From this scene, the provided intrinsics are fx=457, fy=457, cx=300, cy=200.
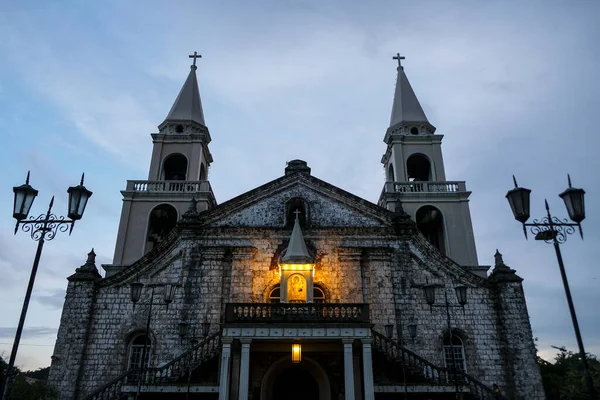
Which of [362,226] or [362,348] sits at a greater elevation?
[362,226]

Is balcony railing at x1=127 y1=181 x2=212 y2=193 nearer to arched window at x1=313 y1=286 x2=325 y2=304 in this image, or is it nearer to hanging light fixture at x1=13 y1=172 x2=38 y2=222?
arched window at x1=313 y1=286 x2=325 y2=304

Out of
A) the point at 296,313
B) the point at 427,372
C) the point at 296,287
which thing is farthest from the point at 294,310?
the point at 427,372

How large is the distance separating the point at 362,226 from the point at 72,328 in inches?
563

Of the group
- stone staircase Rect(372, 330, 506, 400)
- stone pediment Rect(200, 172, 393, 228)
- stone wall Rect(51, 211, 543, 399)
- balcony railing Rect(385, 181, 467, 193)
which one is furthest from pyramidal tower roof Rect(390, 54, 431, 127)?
stone staircase Rect(372, 330, 506, 400)

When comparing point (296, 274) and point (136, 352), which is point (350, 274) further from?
point (136, 352)

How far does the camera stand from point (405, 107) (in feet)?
104

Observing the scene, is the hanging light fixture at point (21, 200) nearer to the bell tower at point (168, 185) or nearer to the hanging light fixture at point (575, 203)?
the hanging light fixture at point (575, 203)

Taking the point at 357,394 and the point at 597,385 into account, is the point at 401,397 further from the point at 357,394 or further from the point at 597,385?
the point at 597,385

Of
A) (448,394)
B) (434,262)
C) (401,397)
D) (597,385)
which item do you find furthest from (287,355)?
(597,385)

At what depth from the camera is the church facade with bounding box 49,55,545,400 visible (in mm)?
17391

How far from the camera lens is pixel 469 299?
854 inches

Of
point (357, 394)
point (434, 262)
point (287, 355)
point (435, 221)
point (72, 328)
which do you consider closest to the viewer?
point (357, 394)

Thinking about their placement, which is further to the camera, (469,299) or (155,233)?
(155,233)

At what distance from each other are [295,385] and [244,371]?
4059 mm
